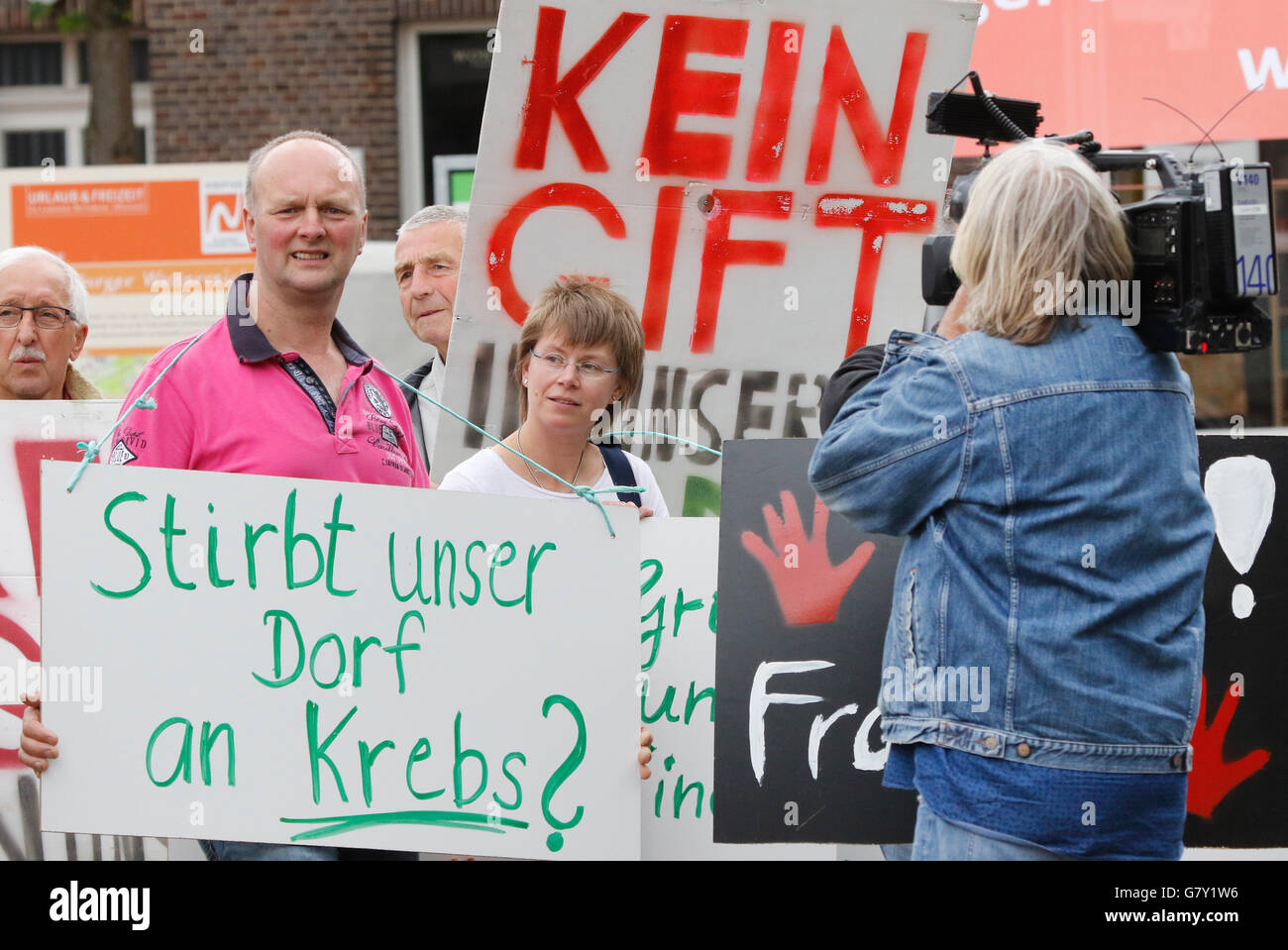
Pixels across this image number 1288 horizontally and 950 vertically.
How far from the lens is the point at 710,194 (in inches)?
141

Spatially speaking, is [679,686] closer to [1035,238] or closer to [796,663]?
[796,663]

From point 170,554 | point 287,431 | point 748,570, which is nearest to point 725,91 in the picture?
point 748,570

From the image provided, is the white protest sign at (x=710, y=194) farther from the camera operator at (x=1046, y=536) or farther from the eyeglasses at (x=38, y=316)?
the camera operator at (x=1046, y=536)

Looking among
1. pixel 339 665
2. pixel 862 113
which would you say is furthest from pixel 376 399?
pixel 862 113

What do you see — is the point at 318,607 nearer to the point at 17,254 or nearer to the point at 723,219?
the point at 723,219

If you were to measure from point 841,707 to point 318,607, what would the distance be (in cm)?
104

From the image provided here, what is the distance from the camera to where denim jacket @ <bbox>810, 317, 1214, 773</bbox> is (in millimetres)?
2062

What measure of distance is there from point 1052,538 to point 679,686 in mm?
1098

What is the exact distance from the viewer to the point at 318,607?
2.53 m

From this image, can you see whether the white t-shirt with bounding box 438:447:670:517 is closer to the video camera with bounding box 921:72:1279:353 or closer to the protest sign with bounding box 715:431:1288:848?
the protest sign with bounding box 715:431:1288:848

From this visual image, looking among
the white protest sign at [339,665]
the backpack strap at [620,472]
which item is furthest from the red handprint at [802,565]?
the white protest sign at [339,665]

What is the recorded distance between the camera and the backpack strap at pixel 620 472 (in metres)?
2.98

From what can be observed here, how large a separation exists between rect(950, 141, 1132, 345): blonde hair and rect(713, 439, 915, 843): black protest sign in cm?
86

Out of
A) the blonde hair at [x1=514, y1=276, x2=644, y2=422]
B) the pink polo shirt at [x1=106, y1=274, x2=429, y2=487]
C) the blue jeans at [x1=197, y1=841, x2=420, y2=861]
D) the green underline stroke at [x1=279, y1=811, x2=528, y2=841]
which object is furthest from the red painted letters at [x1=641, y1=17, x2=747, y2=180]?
the blue jeans at [x1=197, y1=841, x2=420, y2=861]
